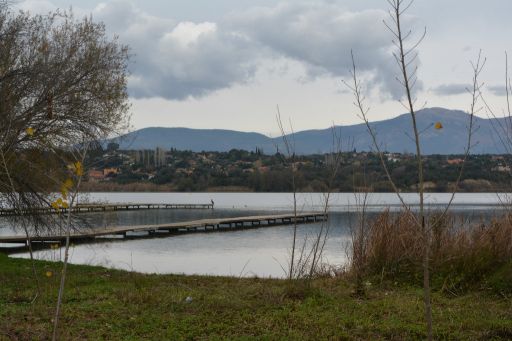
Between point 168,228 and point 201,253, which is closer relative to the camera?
point 201,253

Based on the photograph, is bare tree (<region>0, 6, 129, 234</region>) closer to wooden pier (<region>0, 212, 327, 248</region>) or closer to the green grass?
the green grass

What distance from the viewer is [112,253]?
2302 cm

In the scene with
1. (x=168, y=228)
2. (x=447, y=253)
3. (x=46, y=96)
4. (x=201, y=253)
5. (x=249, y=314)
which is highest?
(x=46, y=96)

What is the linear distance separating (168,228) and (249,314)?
2738 centimetres

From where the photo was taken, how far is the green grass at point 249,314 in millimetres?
6070

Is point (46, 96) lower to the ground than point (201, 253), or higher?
higher

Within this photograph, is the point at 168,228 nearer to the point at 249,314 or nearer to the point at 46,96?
the point at 46,96

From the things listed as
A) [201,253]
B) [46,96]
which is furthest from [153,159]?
[46,96]

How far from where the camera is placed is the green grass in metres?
6.07

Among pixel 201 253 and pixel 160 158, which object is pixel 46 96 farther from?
pixel 160 158

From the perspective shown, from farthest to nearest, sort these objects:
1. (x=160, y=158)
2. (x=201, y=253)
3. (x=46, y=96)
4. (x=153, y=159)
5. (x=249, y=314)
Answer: (x=160, y=158)
(x=153, y=159)
(x=201, y=253)
(x=46, y=96)
(x=249, y=314)

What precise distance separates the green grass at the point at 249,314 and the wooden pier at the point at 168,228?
535 inches

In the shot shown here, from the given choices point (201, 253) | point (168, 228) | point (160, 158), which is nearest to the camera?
point (201, 253)

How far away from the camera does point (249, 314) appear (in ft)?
22.8
